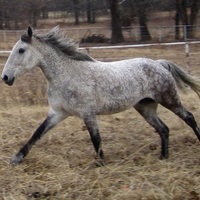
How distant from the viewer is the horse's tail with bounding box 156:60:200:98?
5.80 meters

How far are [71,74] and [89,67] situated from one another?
248 mm

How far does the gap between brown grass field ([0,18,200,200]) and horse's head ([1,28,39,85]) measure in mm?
1057

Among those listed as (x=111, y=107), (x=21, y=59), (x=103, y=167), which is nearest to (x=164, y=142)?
(x=111, y=107)

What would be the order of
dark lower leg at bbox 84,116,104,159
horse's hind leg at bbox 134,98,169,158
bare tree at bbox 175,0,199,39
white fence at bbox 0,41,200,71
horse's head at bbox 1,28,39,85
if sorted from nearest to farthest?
horse's head at bbox 1,28,39,85
dark lower leg at bbox 84,116,104,159
horse's hind leg at bbox 134,98,169,158
white fence at bbox 0,41,200,71
bare tree at bbox 175,0,199,39

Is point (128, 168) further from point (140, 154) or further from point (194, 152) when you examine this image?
point (194, 152)

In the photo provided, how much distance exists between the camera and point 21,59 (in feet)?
15.8

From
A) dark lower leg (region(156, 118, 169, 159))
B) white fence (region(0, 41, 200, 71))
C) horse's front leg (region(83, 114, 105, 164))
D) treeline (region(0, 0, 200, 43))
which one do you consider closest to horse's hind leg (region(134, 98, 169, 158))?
dark lower leg (region(156, 118, 169, 159))

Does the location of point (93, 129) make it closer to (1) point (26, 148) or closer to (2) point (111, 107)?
(2) point (111, 107)

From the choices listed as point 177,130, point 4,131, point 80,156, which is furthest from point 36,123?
point 177,130

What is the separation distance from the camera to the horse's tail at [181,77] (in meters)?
5.80

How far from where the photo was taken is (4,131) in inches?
249

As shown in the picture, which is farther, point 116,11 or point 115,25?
point 115,25

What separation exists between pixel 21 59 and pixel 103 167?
5.10ft

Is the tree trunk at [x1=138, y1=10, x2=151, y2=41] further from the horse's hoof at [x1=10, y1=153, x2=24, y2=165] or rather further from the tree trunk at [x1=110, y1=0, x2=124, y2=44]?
the horse's hoof at [x1=10, y1=153, x2=24, y2=165]
